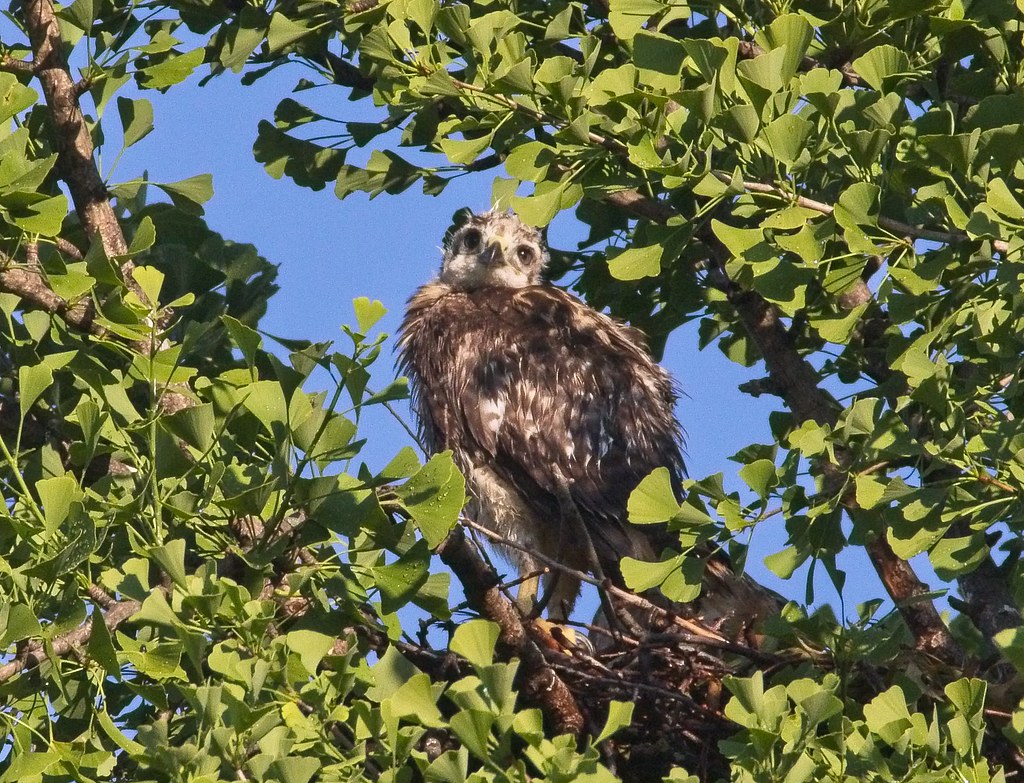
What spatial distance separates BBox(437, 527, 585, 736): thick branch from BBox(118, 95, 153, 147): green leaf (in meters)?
1.48

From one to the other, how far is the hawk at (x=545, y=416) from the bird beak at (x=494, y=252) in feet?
0.94

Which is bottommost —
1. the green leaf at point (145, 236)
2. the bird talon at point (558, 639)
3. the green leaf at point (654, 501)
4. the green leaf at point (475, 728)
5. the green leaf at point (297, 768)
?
the green leaf at point (297, 768)

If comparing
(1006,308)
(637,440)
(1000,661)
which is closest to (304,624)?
→ (1006,308)

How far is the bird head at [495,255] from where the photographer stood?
6.86m

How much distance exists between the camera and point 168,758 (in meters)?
2.84

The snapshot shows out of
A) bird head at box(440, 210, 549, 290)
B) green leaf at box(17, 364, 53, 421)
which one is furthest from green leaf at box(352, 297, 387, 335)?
bird head at box(440, 210, 549, 290)

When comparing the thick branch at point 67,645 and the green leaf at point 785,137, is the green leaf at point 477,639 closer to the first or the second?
the thick branch at point 67,645

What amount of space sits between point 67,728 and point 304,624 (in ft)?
2.45

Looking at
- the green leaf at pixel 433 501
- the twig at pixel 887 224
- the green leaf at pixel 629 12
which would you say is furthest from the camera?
the green leaf at pixel 629 12

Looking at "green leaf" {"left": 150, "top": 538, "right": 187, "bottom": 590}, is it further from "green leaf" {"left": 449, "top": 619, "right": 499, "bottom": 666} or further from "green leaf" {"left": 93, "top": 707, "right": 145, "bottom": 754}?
"green leaf" {"left": 449, "top": 619, "right": 499, "bottom": 666}

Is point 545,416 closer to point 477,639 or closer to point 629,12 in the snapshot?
point 629,12

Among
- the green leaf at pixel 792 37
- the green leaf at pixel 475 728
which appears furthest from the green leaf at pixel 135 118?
the green leaf at pixel 475 728

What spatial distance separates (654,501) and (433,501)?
0.67 m

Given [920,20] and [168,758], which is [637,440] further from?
[168,758]
